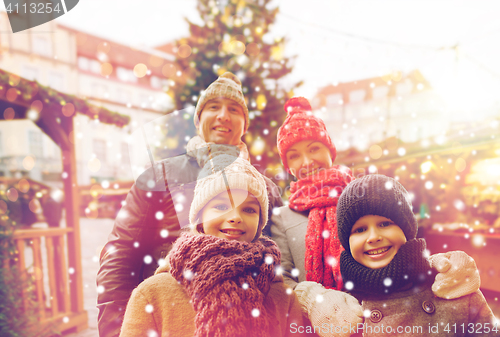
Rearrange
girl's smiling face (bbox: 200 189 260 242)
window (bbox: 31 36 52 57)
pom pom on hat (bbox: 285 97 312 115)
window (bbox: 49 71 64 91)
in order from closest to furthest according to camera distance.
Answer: girl's smiling face (bbox: 200 189 260 242)
pom pom on hat (bbox: 285 97 312 115)
window (bbox: 31 36 52 57)
window (bbox: 49 71 64 91)

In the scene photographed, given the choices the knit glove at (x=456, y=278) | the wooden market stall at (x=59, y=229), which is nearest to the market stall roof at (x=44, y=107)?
the wooden market stall at (x=59, y=229)

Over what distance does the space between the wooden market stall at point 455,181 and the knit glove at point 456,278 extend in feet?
6.15

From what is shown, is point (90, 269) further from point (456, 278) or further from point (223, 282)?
point (456, 278)

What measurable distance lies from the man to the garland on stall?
6.56 feet

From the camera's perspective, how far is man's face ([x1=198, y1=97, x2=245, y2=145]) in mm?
A: 1286

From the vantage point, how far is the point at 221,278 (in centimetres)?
87

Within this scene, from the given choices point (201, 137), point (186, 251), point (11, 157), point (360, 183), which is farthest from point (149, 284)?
point (11, 157)

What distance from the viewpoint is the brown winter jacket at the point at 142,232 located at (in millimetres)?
1203

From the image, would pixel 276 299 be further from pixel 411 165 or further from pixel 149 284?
pixel 411 165

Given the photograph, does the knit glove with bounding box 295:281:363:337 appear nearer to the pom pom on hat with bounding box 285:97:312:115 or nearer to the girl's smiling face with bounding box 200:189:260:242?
the girl's smiling face with bounding box 200:189:260:242

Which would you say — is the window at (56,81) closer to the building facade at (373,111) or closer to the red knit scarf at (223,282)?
the building facade at (373,111)

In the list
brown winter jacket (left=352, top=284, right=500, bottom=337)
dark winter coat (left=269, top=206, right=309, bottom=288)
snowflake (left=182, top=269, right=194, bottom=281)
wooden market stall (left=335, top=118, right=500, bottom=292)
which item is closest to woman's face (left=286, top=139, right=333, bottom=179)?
dark winter coat (left=269, top=206, right=309, bottom=288)

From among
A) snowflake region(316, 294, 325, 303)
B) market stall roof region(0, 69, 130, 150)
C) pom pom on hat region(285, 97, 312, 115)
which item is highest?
market stall roof region(0, 69, 130, 150)

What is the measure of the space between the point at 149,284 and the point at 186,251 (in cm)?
19
